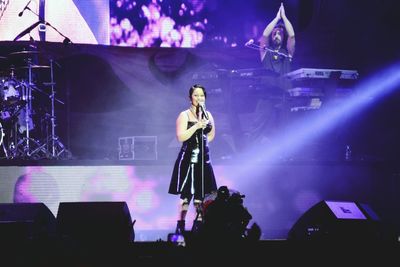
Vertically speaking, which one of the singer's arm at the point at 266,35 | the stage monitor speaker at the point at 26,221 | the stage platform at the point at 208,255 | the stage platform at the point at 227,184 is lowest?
the stage platform at the point at 227,184

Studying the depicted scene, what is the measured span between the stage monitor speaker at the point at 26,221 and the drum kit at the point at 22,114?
3.77m

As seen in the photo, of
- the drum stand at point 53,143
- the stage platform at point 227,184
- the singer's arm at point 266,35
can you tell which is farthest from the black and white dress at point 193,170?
the singer's arm at point 266,35

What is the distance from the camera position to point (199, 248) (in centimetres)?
237

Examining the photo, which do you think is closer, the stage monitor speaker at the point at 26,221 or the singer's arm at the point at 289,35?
the stage monitor speaker at the point at 26,221

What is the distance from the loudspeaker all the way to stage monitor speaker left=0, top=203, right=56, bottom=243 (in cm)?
12

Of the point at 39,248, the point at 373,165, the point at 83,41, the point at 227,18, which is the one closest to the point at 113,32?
the point at 83,41

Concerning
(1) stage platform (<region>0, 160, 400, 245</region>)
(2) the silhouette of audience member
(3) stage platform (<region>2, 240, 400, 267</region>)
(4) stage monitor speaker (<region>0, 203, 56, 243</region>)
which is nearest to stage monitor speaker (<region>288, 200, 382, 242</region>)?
(2) the silhouette of audience member

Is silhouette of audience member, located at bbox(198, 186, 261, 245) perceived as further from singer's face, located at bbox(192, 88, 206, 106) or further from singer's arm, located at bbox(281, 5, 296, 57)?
singer's arm, located at bbox(281, 5, 296, 57)

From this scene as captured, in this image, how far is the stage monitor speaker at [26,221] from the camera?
10.1 feet

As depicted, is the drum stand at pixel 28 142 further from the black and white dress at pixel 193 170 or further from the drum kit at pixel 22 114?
the black and white dress at pixel 193 170

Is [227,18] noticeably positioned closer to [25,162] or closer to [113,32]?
[113,32]

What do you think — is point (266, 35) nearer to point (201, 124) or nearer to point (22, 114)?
point (201, 124)

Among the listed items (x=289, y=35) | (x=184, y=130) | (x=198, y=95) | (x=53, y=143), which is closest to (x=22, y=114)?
(x=53, y=143)

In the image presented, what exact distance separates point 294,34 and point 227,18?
1.38m
